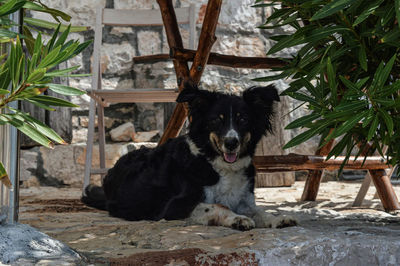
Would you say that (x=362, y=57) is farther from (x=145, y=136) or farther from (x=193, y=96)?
(x=145, y=136)

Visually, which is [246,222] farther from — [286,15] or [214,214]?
[286,15]

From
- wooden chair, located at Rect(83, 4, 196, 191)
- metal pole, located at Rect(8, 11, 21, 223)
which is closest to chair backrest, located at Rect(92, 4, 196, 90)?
wooden chair, located at Rect(83, 4, 196, 191)

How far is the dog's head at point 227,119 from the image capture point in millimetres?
2604

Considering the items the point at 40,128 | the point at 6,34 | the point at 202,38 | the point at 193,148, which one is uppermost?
the point at 202,38

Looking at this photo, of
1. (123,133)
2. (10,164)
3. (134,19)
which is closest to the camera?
(10,164)

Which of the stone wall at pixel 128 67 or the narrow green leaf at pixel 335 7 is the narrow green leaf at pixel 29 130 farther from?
the stone wall at pixel 128 67

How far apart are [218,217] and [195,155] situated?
0.48 meters

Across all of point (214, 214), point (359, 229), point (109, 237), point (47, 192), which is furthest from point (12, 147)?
point (47, 192)

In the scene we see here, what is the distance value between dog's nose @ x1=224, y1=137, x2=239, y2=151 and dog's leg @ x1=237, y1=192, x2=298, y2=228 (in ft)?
1.05

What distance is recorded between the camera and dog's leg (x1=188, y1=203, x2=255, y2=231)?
222 cm

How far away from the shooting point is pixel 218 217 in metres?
2.33

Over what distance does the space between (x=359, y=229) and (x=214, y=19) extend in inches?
57.5

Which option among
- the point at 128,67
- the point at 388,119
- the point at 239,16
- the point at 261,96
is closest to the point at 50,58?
the point at 388,119

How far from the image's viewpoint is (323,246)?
169cm
